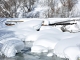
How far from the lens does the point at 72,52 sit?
7.77m

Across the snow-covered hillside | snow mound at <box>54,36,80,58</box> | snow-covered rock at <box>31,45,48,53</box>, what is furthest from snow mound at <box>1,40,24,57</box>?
the snow-covered hillside

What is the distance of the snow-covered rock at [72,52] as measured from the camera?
764 centimetres

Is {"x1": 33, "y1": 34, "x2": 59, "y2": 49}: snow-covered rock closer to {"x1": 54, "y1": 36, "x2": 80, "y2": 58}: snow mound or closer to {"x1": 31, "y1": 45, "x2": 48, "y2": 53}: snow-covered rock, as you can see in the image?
{"x1": 31, "y1": 45, "x2": 48, "y2": 53}: snow-covered rock

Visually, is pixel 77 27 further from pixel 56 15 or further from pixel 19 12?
pixel 19 12

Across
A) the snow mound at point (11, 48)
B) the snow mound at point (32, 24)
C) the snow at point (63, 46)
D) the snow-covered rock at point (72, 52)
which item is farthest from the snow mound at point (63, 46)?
the snow mound at point (32, 24)

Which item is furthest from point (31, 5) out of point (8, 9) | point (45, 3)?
point (8, 9)

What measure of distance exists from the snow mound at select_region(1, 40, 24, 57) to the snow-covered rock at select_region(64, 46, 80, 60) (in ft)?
6.94

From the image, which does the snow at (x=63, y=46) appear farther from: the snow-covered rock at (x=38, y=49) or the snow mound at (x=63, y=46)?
the snow-covered rock at (x=38, y=49)

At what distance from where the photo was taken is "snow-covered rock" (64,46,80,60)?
7.64 meters

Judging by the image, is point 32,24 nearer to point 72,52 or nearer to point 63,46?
point 63,46

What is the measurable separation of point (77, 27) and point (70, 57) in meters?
8.11

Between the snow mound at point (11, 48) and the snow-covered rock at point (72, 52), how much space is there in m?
2.12

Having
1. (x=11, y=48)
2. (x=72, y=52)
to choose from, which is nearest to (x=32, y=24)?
(x=11, y=48)

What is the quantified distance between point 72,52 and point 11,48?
246cm
